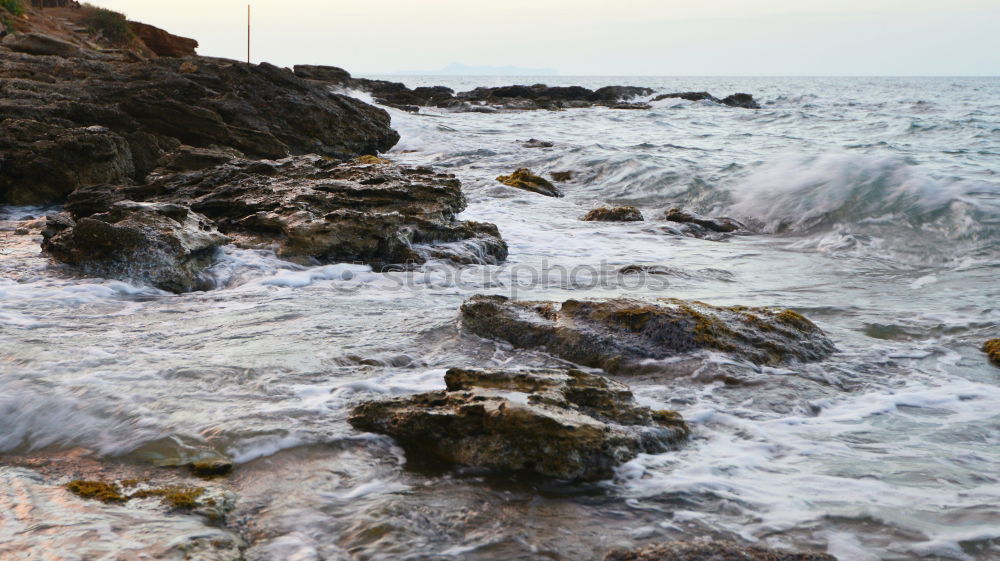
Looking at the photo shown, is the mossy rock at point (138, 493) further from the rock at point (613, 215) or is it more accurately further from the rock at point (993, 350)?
the rock at point (613, 215)

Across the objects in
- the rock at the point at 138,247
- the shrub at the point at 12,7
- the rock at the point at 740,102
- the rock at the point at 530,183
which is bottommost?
the rock at the point at 138,247

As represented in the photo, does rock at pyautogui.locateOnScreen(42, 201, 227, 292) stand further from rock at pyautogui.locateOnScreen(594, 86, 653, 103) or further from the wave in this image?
rock at pyautogui.locateOnScreen(594, 86, 653, 103)

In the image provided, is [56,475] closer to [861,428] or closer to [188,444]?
[188,444]

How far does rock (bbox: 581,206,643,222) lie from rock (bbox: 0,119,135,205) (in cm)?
631

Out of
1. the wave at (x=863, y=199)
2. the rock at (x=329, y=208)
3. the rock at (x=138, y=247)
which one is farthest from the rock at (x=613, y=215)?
the rock at (x=138, y=247)

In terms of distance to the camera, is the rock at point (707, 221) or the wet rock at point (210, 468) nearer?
the wet rock at point (210, 468)

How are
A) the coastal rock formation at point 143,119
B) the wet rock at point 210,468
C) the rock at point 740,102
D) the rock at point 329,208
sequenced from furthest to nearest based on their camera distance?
1. the rock at point 740,102
2. the coastal rock formation at point 143,119
3. the rock at point 329,208
4. the wet rock at point 210,468

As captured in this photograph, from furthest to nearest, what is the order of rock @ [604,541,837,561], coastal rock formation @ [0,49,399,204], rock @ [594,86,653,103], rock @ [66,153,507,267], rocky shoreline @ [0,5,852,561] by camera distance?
rock @ [594,86,653,103]
coastal rock formation @ [0,49,399,204]
rock @ [66,153,507,267]
rocky shoreline @ [0,5,852,561]
rock @ [604,541,837,561]

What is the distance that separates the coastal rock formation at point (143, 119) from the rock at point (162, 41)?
66.5 feet

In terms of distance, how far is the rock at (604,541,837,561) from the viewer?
2.56 metres

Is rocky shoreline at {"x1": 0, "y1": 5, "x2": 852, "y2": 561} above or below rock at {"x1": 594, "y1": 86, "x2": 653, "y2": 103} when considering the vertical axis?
below

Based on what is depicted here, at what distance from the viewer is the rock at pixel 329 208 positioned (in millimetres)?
7602

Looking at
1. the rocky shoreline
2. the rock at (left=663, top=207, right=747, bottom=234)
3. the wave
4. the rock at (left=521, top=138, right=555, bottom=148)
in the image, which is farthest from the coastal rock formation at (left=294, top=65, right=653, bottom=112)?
the rock at (left=663, top=207, right=747, bottom=234)

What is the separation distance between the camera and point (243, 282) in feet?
22.1
